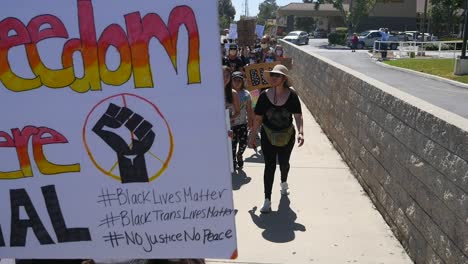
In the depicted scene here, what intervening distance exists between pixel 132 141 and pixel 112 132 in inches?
3.8

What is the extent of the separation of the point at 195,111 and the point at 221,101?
120 mm

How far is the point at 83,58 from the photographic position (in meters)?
2.25

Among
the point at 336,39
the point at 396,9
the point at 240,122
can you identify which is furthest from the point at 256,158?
the point at 396,9

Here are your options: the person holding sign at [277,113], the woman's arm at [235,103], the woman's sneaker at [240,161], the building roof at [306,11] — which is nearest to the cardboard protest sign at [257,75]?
the woman's sneaker at [240,161]

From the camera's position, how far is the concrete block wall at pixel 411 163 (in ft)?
11.2

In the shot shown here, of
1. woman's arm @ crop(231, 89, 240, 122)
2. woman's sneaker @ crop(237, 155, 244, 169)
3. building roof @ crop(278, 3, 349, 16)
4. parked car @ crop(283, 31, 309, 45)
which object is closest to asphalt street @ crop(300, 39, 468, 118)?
woman's sneaker @ crop(237, 155, 244, 169)

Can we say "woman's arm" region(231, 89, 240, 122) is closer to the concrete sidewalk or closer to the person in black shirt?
the concrete sidewalk

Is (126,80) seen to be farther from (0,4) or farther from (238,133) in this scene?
(238,133)

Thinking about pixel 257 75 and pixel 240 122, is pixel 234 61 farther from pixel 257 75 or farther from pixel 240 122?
pixel 240 122

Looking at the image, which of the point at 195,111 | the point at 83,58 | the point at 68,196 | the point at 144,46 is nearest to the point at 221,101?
the point at 195,111

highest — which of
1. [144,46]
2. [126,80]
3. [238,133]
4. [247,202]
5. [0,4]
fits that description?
[0,4]

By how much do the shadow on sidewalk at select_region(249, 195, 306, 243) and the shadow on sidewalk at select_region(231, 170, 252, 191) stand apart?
35.0 inches

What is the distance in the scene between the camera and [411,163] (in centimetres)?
439

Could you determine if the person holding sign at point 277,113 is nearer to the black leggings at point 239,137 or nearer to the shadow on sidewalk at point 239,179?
the shadow on sidewalk at point 239,179
